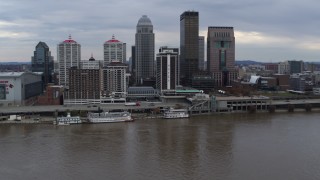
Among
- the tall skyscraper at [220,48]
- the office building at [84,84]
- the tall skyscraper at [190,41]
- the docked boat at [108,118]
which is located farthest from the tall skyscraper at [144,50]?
the docked boat at [108,118]

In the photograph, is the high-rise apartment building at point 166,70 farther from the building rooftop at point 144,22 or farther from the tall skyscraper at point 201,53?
the tall skyscraper at point 201,53

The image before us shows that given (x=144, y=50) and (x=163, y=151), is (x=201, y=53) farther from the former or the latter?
(x=163, y=151)

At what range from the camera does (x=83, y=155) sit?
10445 millimetres

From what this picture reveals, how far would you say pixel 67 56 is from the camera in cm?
3206

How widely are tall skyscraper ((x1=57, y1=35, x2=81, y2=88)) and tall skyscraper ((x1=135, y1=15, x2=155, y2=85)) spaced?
9.46m

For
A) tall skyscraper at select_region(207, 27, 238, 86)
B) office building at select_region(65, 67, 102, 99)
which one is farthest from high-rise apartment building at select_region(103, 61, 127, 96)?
tall skyscraper at select_region(207, 27, 238, 86)

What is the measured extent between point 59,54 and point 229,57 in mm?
14303

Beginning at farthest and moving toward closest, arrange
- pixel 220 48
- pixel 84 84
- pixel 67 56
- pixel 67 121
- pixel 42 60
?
pixel 220 48 < pixel 42 60 < pixel 67 56 < pixel 84 84 < pixel 67 121

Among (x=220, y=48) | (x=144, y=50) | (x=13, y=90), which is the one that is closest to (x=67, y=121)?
(x=13, y=90)

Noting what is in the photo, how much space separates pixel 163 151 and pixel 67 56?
22.6 metres

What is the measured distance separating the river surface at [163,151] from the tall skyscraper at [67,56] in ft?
51.9

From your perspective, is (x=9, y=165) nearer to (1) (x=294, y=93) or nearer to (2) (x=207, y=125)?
(2) (x=207, y=125)

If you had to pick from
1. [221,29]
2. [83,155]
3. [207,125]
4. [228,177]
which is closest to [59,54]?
[221,29]

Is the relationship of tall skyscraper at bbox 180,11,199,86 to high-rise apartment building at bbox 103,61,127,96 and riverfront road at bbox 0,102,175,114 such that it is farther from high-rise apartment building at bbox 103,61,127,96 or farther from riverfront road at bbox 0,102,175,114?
riverfront road at bbox 0,102,175,114
